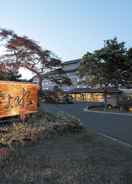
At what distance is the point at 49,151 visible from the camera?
7605mm

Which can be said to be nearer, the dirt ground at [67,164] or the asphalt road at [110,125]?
the dirt ground at [67,164]

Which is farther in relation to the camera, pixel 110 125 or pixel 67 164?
pixel 110 125

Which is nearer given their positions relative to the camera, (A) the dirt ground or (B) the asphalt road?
(A) the dirt ground

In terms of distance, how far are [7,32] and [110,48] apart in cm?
2475

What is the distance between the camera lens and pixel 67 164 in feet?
21.0

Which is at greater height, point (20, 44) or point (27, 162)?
point (20, 44)

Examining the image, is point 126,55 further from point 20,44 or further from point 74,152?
point 74,152

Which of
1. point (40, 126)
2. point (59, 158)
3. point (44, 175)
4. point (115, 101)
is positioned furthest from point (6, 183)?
point (115, 101)

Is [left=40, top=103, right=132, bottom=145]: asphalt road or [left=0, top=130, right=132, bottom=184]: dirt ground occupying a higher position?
[left=0, top=130, right=132, bottom=184]: dirt ground

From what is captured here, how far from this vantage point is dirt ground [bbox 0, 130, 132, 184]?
216 inches

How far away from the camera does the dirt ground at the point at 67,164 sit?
5480 millimetres

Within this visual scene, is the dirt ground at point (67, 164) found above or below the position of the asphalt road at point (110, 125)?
above

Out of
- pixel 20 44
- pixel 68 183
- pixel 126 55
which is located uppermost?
pixel 126 55

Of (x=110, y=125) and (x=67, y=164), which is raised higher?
(x=67, y=164)
